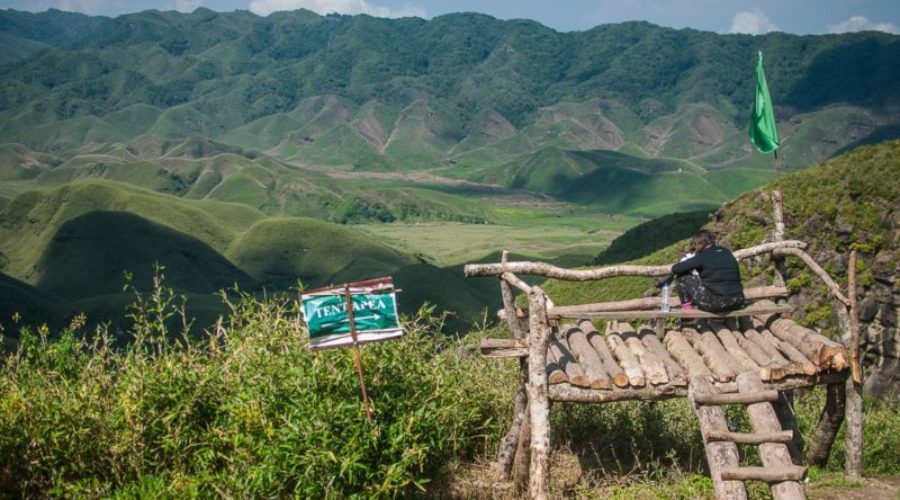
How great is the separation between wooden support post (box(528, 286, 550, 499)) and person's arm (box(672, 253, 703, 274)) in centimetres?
220

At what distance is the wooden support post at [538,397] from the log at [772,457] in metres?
1.38

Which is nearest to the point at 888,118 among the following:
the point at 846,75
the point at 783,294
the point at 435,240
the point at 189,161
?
the point at 846,75

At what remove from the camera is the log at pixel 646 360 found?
595cm

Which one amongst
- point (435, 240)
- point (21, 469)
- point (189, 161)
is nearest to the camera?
point (21, 469)

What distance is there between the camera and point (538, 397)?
559cm

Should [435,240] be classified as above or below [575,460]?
below

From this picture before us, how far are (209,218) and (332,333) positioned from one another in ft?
198

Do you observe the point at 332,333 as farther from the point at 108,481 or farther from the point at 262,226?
the point at 262,226

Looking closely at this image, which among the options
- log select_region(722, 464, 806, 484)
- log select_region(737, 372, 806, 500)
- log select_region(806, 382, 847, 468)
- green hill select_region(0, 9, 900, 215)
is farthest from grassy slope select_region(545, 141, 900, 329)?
green hill select_region(0, 9, 900, 215)

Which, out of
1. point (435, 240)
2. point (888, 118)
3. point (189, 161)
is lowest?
point (435, 240)

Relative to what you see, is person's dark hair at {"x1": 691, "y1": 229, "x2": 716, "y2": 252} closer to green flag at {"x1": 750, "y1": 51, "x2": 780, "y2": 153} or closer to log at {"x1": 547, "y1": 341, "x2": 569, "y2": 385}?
log at {"x1": 547, "y1": 341, "x2": 569, "y2": 385}

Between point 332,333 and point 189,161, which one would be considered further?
point 189,161

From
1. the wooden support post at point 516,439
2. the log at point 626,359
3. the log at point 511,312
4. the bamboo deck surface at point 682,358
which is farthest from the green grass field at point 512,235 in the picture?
the wooden support post at point 516,439

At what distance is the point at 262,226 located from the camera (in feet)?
198
